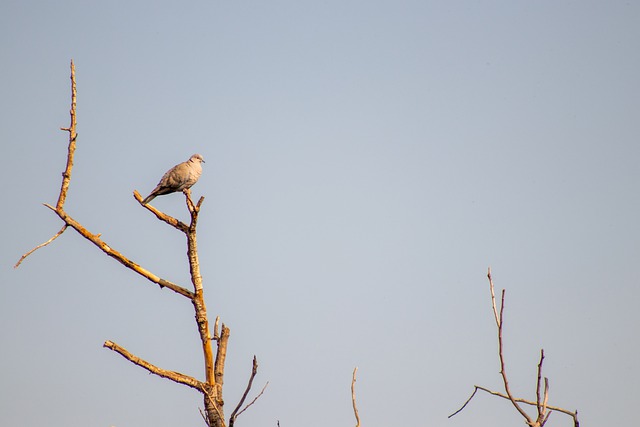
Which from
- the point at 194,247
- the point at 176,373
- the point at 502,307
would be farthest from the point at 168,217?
the point at 502,307

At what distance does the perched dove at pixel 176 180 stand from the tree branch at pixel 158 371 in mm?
7925

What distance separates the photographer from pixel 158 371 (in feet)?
22.6

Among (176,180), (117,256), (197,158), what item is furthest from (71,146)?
(197,158)

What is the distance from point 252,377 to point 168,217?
12.2ft

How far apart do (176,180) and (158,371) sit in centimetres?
822

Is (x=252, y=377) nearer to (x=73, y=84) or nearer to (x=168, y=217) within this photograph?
(x=73, y=84)

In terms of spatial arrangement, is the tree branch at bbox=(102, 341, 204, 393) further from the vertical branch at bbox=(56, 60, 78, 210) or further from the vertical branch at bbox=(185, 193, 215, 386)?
the vertical branch at bbox=(56, 60, 78, 210)

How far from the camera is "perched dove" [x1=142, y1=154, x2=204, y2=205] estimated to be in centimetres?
1467

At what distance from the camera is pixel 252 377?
16.9 ft

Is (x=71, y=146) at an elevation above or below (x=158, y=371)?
above

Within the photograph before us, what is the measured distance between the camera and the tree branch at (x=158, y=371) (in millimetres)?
6617

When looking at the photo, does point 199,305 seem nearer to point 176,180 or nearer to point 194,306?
point 194,306

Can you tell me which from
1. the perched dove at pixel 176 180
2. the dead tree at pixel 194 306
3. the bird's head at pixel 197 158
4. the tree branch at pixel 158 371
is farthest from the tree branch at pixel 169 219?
the bird's head at pixel 197 158

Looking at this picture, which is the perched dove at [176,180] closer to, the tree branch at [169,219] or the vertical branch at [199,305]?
the tree branch at [169,219]
